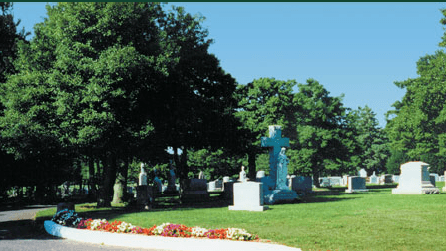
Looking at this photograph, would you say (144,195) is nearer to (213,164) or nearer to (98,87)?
(98,87)

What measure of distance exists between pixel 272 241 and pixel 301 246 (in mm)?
1050

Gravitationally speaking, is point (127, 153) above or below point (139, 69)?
below

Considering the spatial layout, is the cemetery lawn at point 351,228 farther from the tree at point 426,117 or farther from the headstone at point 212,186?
the headstone at point 212,186

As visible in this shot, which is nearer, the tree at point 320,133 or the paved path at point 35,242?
the paved path at point 35,242

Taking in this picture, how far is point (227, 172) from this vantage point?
57906 millimetres

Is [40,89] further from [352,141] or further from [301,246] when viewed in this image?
[352,141]

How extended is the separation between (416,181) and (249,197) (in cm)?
1542

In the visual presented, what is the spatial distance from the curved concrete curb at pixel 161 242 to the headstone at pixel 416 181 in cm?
2243

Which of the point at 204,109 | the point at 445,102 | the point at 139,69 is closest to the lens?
the point at 139,69

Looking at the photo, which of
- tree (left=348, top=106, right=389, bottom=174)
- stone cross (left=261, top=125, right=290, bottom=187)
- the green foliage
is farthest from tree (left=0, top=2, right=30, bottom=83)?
tree (left=348, top=106, right=389, bottom=174)

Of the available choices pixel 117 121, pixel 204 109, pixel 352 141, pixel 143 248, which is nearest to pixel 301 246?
pixel 143 248

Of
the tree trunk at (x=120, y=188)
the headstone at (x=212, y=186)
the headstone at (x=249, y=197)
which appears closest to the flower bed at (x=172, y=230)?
the headstone at (x=249, y=197)

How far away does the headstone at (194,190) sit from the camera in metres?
32.5

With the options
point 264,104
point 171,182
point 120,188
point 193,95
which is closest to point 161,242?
point 193,95
